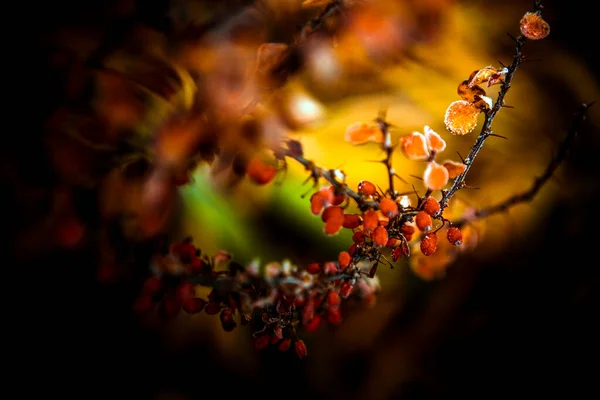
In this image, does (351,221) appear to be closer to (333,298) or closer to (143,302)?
(333,298)

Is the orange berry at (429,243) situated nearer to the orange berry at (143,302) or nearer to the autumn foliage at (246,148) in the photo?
the autumn foliage at (246,148)

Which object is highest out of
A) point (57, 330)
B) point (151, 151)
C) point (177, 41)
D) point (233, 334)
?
point (177, 41)

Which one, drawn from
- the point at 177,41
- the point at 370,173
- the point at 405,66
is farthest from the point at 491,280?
the point at 177,41

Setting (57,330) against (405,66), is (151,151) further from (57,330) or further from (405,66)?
(405,66)

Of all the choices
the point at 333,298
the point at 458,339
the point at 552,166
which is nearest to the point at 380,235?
the point at 333,298

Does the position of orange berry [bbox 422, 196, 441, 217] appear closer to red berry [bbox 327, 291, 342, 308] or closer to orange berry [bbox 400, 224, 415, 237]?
orange berry [bbox 400, 224, 415, 237]

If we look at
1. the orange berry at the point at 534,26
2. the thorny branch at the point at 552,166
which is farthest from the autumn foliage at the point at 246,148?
the thorny branch at the point at 552,166
